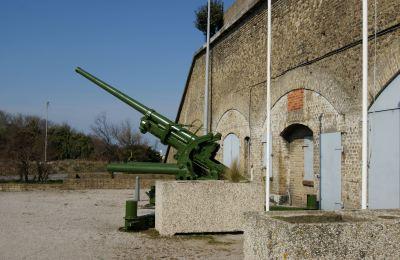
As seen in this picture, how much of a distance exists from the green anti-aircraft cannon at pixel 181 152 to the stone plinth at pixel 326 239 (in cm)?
618

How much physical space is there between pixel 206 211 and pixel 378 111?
4.14 metres

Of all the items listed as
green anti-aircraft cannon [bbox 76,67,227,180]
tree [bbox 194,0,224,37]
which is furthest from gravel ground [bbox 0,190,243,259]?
tree [bbox 194,0,224,37]

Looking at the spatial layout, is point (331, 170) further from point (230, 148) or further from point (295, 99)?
point (230, 148)

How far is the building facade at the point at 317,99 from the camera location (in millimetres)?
10281

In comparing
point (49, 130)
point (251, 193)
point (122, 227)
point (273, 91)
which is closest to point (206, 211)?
point (251, 193)

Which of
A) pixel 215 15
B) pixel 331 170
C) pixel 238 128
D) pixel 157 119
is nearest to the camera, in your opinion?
pixel 157 119

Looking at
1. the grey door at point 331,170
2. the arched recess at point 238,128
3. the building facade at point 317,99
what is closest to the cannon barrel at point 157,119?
the building facade at point 317,99

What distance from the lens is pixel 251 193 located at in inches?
378

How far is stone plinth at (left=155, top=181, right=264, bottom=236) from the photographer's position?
30.6ft

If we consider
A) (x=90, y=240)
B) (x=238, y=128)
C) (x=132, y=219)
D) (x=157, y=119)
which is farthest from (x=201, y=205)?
(x=238, y=128)

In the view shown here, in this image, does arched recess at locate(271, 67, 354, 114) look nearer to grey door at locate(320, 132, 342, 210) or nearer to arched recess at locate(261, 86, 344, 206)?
arched recess at locate(261, 86, 344, 206)

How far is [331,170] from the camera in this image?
1266 cm

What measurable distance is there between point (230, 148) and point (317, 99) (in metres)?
8.16

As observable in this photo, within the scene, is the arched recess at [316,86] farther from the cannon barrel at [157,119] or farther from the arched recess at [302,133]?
the cannon barrel at [157,119]
